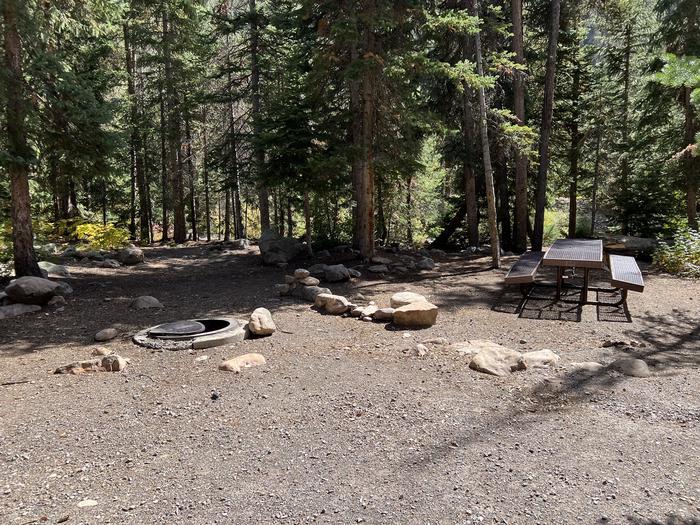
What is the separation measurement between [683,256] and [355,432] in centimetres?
1073

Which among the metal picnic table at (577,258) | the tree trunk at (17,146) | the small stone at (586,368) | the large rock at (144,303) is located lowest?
the small stone at (586,368)

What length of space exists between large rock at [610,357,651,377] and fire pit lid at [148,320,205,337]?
5289 millimetres

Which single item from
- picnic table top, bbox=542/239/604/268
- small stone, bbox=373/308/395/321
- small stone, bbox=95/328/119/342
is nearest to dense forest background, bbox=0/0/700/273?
picnic table top, bbox=542/239/604/268

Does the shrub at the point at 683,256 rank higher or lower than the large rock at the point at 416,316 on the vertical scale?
higher

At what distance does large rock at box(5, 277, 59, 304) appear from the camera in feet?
26.1

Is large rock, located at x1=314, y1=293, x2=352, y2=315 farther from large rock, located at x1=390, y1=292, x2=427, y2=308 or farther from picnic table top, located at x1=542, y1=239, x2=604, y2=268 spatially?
picnic table top, located at x1=542, y1=239, x2=604, y2=268

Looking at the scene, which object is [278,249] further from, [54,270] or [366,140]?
[54,270]

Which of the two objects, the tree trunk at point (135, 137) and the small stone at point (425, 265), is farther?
the tree trunk at point (135, 137)

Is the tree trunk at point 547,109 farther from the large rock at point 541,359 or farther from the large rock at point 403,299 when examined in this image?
the large rock at point 541,359

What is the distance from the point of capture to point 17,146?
8.85 m

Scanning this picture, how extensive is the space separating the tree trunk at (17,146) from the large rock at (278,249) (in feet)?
19.1

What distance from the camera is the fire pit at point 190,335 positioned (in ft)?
20.3

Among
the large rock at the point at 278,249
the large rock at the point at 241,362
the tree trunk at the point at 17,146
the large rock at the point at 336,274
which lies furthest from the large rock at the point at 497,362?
the large rock at the point at 278,249

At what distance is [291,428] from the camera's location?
4090 mm
